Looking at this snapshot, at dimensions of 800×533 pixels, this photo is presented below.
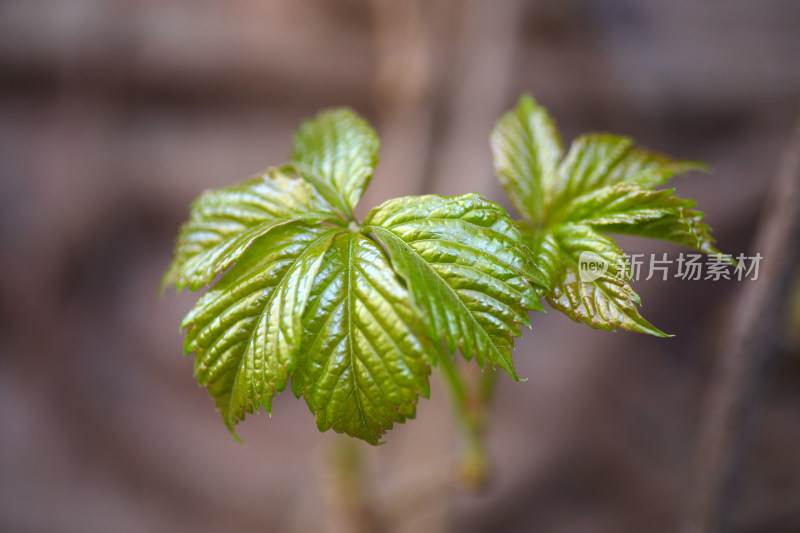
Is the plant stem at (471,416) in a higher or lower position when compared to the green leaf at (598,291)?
lower

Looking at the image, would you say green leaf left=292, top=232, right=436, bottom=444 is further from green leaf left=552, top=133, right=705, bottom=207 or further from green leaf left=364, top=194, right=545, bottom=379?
green leaf left=552, top=133, right=705, bottom=207

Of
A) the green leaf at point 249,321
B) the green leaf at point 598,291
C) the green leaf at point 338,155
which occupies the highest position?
the green leaf at point 338,155

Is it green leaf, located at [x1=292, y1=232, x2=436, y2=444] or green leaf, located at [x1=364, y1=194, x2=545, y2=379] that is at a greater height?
green leaf, located at [x1=364, y1=194, x2=545, y2=379]

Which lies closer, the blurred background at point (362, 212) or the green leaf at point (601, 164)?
the green leaf at point (601, 164)

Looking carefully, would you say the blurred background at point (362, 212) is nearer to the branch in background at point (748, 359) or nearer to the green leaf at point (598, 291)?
the branch in background at point (748, 359)

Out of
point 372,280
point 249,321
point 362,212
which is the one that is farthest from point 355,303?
point 362,212

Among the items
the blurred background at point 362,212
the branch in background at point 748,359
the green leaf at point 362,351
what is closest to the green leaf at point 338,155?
the green leaf at point 362,351

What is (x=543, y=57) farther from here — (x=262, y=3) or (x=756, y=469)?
(x=756, y=469)

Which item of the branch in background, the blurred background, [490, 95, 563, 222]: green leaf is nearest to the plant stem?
[490, 95, 563, 222]: green leaf
